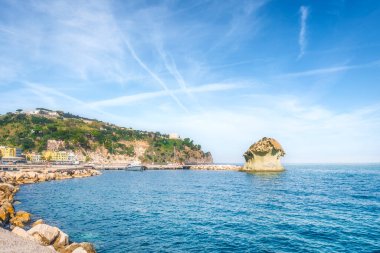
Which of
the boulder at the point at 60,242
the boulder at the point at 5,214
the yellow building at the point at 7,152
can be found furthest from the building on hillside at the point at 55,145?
the boulder at the point at 60,242

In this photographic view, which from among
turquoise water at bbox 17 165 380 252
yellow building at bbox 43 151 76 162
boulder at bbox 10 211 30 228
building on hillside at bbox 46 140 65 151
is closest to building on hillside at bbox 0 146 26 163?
yellow building at bbox 43 151 76 162

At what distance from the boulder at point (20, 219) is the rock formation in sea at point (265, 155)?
99.6 m

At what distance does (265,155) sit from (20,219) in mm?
104922

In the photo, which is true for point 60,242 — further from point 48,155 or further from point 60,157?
point 60,157

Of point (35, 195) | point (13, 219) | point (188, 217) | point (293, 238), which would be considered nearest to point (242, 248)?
point (293, 238)

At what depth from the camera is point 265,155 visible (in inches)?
4929

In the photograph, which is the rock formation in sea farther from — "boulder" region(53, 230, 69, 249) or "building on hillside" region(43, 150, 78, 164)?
"boulder" region(53, 230, 69, 249)

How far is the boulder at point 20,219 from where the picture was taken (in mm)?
32356

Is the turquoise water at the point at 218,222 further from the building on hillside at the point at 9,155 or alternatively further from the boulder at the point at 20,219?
the building on hillside at the point at 9,155

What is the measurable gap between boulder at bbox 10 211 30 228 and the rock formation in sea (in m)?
99.6

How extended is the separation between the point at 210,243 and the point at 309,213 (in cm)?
1853

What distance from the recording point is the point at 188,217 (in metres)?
37.7

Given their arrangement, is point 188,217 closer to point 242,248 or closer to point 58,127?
point 242,248

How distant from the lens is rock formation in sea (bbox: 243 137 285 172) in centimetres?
12181
